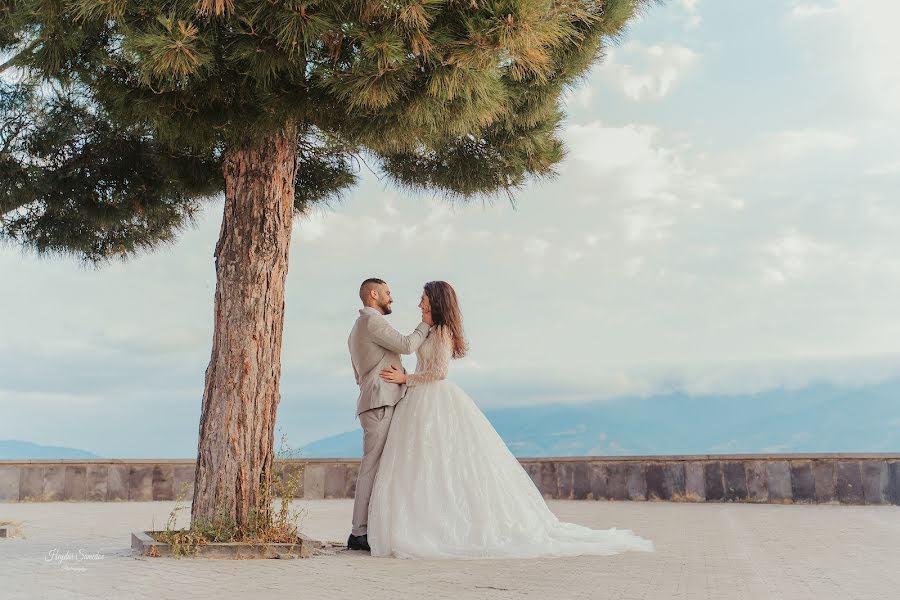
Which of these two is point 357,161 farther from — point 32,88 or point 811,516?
point 811,516

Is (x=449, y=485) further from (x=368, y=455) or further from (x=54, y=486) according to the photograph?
(x=54, y=486)

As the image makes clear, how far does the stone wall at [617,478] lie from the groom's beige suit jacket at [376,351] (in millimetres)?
3913

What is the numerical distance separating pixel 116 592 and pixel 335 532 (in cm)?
324

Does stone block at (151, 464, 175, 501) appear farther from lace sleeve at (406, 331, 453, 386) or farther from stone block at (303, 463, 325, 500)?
lace sleeve at (406, 331, 453, 386)

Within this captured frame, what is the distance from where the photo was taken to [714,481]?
Result: 938 centimetres

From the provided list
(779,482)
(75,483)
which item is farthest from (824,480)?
(75,483)

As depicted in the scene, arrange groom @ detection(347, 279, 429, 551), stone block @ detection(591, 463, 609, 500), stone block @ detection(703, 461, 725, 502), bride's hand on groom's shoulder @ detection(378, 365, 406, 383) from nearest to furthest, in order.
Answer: groom @ detection(347, 279, 429, 551), bride's hand on groom's shoulder @ detection(378, 365, 406, 383), stone block @ detection(703, 461, 725, 502), stone block @ detection(591, 463, 609, 500)

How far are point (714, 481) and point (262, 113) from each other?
6791mm

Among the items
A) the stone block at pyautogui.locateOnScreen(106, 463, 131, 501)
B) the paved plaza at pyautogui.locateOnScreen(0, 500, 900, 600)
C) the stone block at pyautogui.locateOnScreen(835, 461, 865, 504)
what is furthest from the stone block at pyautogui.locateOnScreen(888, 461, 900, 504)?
the stone block at pyautogui.locateOnScreen(106, 463, 131, 501)

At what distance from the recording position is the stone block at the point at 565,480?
32.9 ft

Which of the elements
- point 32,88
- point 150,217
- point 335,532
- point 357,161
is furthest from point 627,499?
point 32,88

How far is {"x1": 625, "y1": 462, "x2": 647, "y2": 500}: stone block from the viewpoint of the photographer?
970 cm

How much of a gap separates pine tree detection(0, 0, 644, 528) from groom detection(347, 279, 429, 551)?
0.52 m

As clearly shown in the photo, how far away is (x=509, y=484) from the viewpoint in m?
4.96
